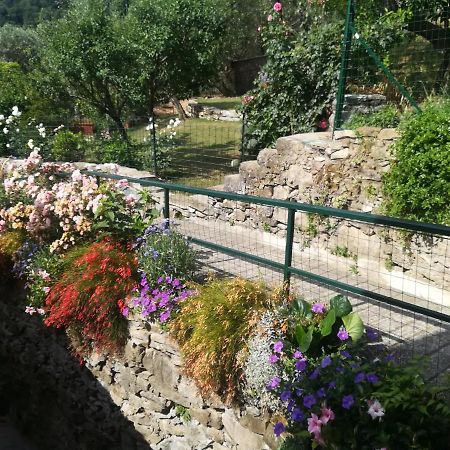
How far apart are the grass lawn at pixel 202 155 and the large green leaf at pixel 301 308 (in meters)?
5.50

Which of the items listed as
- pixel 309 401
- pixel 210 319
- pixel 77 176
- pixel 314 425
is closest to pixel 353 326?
pixel 309 401

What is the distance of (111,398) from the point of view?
4598mm

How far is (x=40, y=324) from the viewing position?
5078 mm

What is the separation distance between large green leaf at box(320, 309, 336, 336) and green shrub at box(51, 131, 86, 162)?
7.73 meters

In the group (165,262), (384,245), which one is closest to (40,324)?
(165,262)

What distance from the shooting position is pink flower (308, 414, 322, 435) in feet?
8.29

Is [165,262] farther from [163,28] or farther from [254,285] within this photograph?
[163,28]

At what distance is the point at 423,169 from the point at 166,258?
2417mm

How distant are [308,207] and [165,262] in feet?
4.59

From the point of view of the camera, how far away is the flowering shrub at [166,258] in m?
4.06

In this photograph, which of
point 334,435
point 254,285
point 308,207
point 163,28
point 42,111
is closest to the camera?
point 334,435

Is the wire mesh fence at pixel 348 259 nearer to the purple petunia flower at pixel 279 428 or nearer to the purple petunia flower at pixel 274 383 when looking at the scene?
the purple petunia flower at pixel 274 383

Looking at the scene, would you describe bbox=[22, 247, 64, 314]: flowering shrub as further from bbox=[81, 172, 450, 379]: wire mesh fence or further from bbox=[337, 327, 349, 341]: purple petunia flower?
bbox=[337, 327, 349, 341]: purple petunia flower

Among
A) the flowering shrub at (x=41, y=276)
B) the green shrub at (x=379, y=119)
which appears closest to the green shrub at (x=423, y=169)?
the green shrub at (x=379, y=119)
